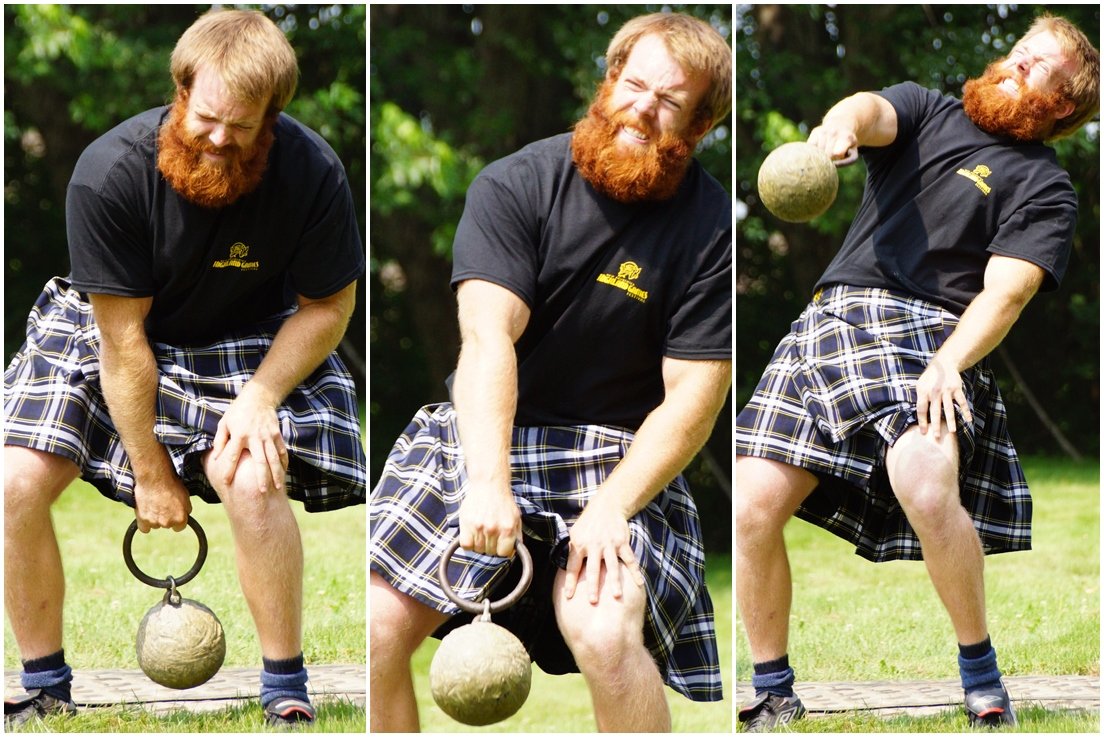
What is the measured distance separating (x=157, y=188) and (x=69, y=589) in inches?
68.7

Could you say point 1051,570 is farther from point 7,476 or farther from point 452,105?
point 7,476

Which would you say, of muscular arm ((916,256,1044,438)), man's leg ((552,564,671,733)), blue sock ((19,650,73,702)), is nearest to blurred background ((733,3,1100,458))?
muscular arm ((916,256,1044,438))

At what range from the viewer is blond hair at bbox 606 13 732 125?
9.77 feet

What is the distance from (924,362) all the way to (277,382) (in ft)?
5.06

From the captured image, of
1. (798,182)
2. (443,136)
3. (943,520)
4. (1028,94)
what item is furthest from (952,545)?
(443,136)

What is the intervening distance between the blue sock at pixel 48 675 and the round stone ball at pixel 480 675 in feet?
3.88

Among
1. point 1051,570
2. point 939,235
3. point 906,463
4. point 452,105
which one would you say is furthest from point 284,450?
point 1051,570

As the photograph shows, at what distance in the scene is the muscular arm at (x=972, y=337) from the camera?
3.24m

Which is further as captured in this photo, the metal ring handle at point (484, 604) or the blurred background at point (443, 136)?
the blurred background at point (443, 136)

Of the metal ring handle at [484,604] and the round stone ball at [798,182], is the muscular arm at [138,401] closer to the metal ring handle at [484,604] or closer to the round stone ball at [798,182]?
the metal ring handle at [484,604]

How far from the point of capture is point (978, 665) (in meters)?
3.34

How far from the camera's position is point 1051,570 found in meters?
5.43

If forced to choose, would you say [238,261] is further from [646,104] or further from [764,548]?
[764,548]

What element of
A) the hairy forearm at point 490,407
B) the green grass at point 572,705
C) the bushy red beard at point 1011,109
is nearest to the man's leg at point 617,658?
the hairy forearm at point 490,407
